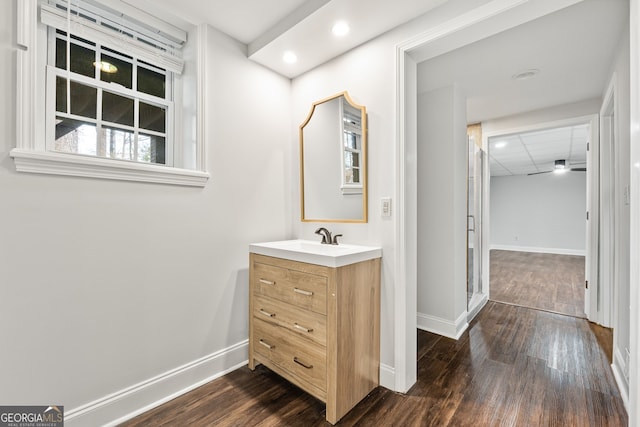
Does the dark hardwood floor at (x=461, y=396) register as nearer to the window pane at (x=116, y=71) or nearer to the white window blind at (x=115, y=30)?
the window pane at (x=116, y=71)

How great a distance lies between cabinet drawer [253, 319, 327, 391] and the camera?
1620 millimetres

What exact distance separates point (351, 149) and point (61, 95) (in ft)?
5.64

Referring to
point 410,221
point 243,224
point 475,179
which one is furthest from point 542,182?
point 243,224

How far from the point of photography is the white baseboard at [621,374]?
1.71 metres

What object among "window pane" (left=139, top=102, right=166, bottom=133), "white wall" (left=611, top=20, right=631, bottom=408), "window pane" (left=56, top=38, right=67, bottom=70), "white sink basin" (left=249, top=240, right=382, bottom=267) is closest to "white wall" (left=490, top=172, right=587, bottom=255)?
"white wall" (left=611, top=20, right=631, bottom=408)

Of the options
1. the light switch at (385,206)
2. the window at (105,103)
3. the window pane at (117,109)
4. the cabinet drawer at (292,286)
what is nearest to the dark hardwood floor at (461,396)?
the cabinet drawer at (292,286)

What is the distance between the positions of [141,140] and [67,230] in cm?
71

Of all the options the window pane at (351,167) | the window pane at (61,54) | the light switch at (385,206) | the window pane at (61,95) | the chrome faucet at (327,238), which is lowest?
the chrome faucet at (327,238)

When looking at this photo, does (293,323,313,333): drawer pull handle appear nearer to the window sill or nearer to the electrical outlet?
the window sill

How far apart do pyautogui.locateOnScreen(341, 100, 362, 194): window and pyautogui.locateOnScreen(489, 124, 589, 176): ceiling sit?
8.82 feet

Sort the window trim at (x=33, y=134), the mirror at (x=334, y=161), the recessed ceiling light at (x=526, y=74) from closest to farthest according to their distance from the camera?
the window trim at (x=33, y=134) < the mirror at (x=334, y=161) < the recessed ceiling light at (x=526, y=74)

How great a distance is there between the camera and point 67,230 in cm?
145

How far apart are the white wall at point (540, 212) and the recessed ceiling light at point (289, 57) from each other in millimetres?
8858

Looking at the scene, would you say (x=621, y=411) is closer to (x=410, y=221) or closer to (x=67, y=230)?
(x=410, y=221)
